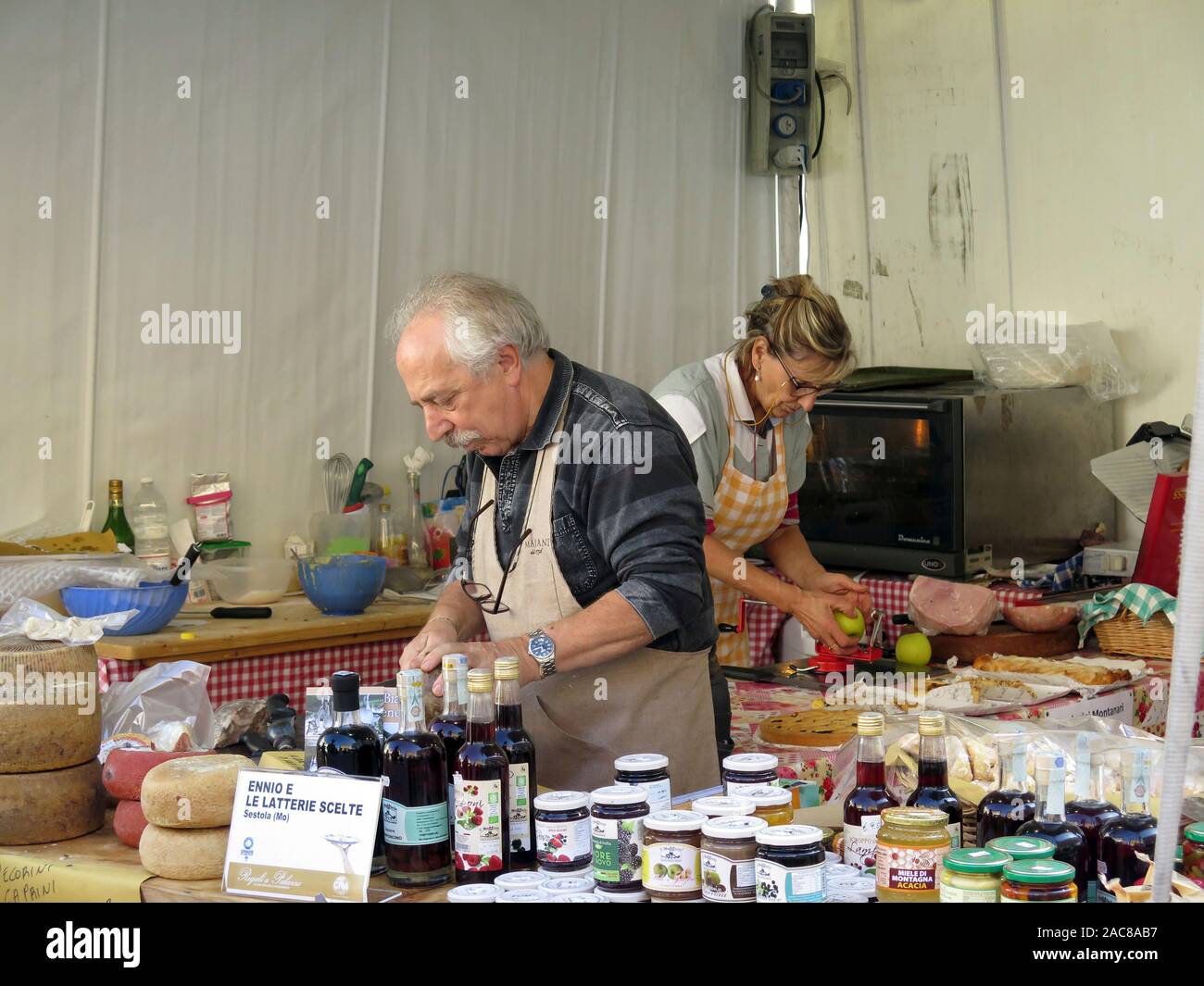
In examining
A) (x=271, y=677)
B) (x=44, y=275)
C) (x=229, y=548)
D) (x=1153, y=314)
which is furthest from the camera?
(x=1153, y=314)

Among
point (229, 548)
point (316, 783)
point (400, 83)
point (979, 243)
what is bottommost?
point (316, 783)

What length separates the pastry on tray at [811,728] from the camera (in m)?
3.19

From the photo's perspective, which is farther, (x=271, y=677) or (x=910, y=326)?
(x=910, y=326)

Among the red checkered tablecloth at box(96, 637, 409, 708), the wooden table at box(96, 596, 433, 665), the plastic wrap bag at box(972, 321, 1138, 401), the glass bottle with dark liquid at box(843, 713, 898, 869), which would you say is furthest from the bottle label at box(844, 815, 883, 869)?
the plastic wrap bag at box(972, 321, 1138, 401)

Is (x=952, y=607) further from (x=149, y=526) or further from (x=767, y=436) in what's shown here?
(x=149, y=526)

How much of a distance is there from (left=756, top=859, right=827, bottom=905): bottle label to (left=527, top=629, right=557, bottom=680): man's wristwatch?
854 mm

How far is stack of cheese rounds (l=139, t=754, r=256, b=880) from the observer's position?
2.00m

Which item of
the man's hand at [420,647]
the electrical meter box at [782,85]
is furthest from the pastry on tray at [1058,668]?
the electrical meter box at [782,85]

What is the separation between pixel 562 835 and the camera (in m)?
1.86

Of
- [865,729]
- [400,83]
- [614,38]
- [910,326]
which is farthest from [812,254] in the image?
[865,729]

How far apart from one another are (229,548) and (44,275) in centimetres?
108

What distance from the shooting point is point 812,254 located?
667 centimetres

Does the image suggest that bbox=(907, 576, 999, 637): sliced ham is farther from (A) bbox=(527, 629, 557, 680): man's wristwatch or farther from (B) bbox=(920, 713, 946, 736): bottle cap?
(B) bbox=(920, 713, 946, 736): bottle cap
